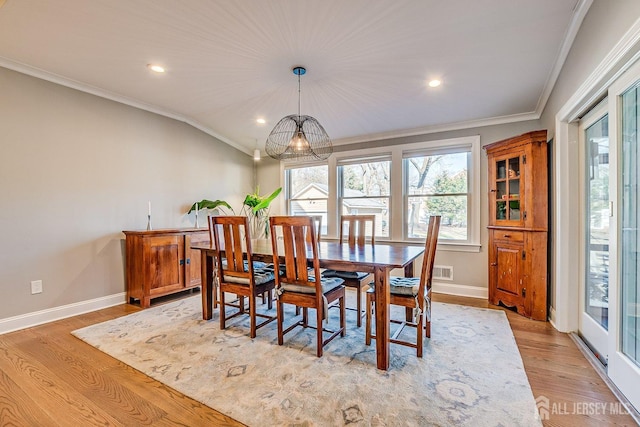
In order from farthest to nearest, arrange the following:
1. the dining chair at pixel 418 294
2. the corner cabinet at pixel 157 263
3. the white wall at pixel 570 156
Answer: the corner cabinet at pixel 157 263, the dining chair at pixel 418 294, the white wall at pixel 570 156

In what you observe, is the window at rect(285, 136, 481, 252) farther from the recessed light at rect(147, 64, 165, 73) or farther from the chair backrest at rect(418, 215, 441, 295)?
the recessed light at rect(147, 64, 165, 73)

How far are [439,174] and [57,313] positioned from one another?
4.95 m

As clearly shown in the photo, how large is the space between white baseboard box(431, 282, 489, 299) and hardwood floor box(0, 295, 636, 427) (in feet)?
4.11

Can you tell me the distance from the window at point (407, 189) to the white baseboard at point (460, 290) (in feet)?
1.66

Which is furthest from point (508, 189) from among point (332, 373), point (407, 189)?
point (332, 373)

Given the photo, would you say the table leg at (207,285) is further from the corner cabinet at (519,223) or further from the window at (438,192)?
the corner cabinet at (519,223)

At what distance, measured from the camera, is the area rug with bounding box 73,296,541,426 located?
1661mm

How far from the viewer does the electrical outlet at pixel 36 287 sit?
3031 millimetres

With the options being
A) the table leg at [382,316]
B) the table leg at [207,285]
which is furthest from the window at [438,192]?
the table leg at [207,285]

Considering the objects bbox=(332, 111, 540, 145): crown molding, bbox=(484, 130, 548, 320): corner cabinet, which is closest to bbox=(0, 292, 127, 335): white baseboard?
bbox=(332, 111, 540, 145): crown molding

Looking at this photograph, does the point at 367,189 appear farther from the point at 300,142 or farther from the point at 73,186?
the point at 73,186

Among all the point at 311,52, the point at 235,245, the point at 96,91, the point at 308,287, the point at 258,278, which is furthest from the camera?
the point at 96,91

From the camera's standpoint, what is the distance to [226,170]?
5270mm

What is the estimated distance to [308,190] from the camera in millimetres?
5426
